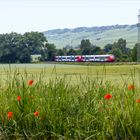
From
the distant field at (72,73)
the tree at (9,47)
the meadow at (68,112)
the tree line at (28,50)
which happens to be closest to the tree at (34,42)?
the tree line at (28,50)

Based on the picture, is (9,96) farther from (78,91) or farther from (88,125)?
(88,125)

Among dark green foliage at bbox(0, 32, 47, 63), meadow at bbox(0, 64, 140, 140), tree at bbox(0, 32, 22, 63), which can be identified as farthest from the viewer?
dark green foliage at bbox(0, 32, 47, 63)

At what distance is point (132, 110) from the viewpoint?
4.56 meters

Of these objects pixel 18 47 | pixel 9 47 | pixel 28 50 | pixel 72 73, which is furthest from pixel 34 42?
pixel 72 73

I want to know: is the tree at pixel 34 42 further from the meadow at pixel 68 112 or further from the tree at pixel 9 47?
the meadow at pixel 68 112

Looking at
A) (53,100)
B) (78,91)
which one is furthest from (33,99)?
(78,91)

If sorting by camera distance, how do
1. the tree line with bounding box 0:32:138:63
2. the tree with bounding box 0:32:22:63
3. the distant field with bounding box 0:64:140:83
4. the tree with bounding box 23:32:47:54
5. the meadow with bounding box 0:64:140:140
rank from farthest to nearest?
the tree with bounding box 23:32:47:54
the tree line with bounding box 0:32:138:63
the tree with bounding box 0:32:22:63
the distant field with bounding box 0:64:140:83
the meadow with bounding box 0:64:140:140

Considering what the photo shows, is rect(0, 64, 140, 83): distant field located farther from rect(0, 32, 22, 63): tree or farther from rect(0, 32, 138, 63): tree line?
rect(0, 32, 22, 63): tree

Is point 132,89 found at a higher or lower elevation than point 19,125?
higher

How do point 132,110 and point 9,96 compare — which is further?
point 9,96

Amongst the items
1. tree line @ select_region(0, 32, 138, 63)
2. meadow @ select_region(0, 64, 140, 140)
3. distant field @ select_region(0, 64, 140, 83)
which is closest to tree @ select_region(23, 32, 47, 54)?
tree line @ select_region(0, 32, 138, 63)

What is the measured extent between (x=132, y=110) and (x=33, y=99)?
1.35 m

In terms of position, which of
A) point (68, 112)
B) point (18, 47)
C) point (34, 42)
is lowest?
point (18, 47)

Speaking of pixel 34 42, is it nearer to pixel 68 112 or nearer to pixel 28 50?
pixel 28 50
